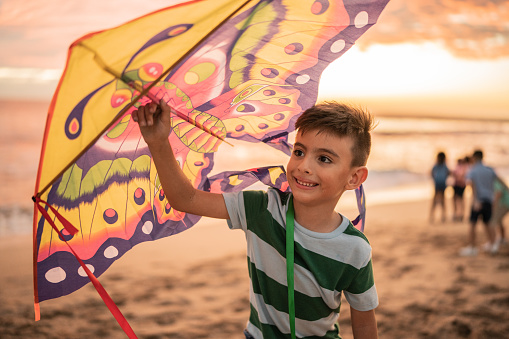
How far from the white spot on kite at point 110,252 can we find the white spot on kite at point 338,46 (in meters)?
1.27

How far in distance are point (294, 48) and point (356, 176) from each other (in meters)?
0.61

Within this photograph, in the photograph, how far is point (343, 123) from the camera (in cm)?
188

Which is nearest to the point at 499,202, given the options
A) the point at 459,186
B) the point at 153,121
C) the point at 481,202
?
the point at 481,202

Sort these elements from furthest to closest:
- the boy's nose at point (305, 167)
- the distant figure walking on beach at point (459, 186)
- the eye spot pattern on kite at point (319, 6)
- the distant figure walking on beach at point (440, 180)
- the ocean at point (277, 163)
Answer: the ocean at point (277, 163), the distant figure walking on beach at point (459, 186), the distant figure walking on beach at point (440, 180), the boy's nose at point (305, 167), the eye spot pattern on kite at point (319, 6)

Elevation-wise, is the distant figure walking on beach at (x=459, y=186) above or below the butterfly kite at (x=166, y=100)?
below

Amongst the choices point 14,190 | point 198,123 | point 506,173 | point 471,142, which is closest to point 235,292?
point 198,123

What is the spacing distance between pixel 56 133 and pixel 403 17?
18.3 meters

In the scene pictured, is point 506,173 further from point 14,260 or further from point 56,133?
point 56,133

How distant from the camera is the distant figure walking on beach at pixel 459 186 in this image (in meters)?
9.80

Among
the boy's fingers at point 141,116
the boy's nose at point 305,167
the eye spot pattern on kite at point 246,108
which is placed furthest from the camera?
the eye spot pattern on kite at point 246,108

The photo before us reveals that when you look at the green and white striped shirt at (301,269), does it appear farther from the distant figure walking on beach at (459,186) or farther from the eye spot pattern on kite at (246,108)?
the distant figure walking on beach at (459,186)

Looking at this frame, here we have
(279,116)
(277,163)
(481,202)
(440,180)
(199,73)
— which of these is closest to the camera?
(199,73)

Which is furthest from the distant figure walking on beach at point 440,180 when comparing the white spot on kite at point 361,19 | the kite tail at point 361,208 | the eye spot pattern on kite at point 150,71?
the eye spot pattern on kite at point 150,71

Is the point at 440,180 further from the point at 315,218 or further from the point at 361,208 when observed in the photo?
the point at 315,218
